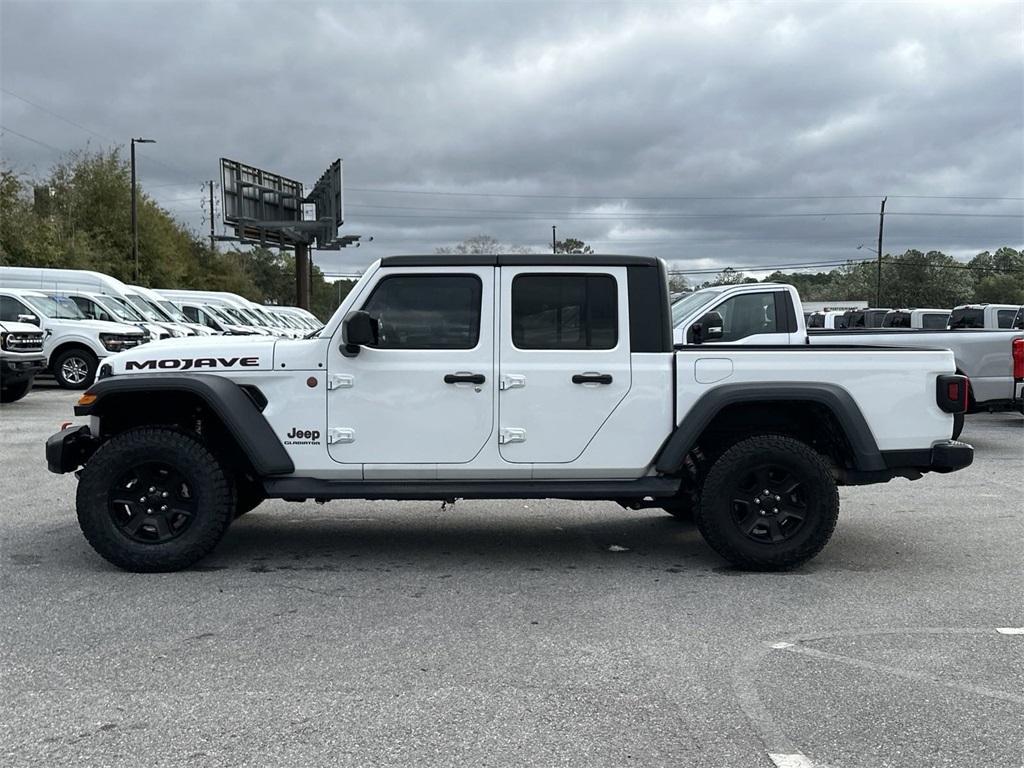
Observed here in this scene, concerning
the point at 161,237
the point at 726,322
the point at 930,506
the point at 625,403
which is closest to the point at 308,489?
the point at 625,403

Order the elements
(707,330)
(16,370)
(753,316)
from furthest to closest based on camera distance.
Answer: (16,370), (753,316), (707,330)

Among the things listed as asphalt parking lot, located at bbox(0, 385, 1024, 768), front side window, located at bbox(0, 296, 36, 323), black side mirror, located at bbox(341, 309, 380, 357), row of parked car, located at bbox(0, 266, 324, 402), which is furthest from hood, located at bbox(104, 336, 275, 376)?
front side window, located at bbox(0, 296, 36, 323)

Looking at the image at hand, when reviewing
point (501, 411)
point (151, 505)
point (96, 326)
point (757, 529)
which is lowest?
point (757, 529)

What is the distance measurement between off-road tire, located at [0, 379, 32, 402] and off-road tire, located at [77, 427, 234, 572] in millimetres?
10669

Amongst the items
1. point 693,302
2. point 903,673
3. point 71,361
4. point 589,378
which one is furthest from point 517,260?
point 71,361

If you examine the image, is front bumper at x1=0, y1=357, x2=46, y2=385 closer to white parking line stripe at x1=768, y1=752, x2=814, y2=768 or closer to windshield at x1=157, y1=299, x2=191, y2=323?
windshield at x1=157, y1=299, x2=191, y2=323

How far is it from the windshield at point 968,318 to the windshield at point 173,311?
1904cm

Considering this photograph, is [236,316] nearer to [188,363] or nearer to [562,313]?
[188,363]

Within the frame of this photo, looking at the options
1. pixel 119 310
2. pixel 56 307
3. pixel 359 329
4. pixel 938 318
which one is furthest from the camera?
pixel 938 318

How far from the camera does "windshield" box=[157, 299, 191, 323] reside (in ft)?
78.2

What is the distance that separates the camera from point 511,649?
4.41 m

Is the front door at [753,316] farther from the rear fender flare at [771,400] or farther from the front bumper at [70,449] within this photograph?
the front bumper at [70,449]

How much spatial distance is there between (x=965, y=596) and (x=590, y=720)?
2.74 meters

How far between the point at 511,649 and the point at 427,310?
2.15 m
